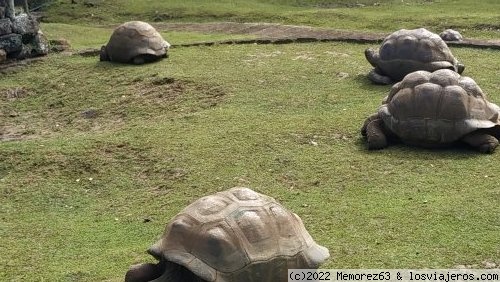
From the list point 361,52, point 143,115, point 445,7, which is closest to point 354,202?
point 143,115

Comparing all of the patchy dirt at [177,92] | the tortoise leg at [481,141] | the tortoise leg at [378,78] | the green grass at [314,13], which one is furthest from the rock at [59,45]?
the tortoise leg at [481,141]

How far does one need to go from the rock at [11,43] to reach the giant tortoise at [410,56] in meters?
6.39

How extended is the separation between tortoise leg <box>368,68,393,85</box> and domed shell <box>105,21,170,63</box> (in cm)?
388

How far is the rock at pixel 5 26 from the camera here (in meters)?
12.3

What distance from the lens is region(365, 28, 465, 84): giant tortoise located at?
926cm

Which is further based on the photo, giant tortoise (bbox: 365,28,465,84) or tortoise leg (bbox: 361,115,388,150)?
giant tortoise (bbox: 365,28,465,84)

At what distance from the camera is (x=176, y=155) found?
727cm

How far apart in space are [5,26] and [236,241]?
976 centimetres

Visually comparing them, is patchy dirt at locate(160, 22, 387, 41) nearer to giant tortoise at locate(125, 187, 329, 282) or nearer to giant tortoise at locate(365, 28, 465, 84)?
giant tortoise at locate(365, 28, 465, 84)

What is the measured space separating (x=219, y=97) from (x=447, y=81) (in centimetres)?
351

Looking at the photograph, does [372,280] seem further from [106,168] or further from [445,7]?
[445,7]

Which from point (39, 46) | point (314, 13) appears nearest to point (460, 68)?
point (39, 46)

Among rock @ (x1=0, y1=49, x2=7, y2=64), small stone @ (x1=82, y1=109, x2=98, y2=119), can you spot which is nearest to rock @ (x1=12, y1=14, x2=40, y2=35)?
rock @ (x1=0, y1=49, x2=7, y2=64)

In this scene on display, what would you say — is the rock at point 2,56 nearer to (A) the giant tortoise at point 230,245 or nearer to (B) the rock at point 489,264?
(A) the giant tortoise at point 230,245
